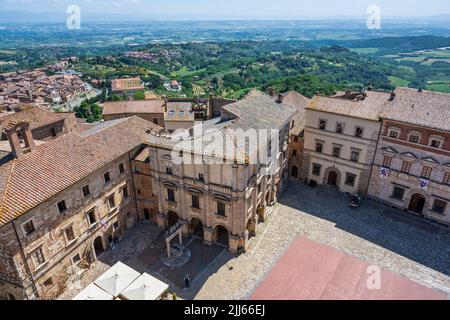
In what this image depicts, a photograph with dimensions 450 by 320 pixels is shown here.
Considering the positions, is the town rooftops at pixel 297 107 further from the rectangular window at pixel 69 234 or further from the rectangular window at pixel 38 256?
the rectangular window at pixel 38 256

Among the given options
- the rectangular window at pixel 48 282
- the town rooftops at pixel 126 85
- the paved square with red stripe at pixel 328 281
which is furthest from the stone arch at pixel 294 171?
the town rooftops at pixel 126 85

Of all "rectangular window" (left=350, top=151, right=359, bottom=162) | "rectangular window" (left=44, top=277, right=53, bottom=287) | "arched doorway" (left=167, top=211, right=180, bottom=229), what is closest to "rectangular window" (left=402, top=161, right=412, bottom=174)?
→ "rectangular window" (left=350, top=151, right=359, bottom=162)

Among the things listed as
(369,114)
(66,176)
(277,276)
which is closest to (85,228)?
(66,176)

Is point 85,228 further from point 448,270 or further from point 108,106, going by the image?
point 448,270

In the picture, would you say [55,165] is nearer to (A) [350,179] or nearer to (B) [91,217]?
(B) [91,217]

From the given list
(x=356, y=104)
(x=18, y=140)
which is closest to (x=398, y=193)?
(x=356, y=104)
